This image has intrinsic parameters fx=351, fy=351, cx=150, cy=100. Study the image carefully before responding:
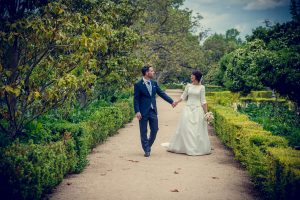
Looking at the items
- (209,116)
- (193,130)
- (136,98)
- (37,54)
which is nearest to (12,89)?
(37,54)

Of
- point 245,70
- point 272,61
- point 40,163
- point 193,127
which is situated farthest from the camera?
point 245,70

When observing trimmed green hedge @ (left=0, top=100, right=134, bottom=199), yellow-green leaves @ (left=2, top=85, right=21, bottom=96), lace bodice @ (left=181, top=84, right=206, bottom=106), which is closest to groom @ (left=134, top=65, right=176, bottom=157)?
lace bodice @ (left=181, top=84, right=206, bottom=106)

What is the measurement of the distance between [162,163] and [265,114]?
8.35 meters

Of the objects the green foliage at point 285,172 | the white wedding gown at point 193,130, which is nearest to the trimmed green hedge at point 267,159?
the green foliage at point 285,172

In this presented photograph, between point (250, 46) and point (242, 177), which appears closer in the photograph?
point (242, 177)

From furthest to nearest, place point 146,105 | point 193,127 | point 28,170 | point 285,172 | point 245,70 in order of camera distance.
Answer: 1. point 245,70
2. point 193,127
3. point 146,105
4. point 28,170
5. point 285,172

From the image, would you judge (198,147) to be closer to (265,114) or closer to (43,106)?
(43,106)

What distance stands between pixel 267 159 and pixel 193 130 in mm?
3766

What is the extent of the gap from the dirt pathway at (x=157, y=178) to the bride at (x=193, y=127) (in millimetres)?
256

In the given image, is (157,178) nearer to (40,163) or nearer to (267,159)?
(267,159)

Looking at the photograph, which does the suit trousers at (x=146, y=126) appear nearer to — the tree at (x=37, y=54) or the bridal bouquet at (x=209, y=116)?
the bridal bouquet at (x=209, y=116)

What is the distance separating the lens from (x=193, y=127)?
29.9 ft

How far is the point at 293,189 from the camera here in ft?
13.9

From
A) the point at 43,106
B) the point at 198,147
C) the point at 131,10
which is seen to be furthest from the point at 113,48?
the point at 43,106
